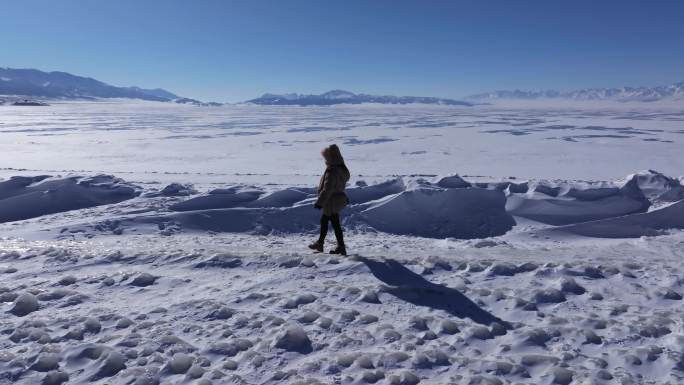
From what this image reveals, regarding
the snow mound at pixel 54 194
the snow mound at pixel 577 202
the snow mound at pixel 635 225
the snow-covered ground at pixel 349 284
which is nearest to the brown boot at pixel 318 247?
the snow-covered ground at pixel 349 284

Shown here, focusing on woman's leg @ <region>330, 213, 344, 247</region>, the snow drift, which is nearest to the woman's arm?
woman's leg @ <region>330, 213, 344, 247</region>

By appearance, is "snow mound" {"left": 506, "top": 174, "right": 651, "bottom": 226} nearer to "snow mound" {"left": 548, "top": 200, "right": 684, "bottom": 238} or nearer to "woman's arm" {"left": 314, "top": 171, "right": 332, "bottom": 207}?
"snow mound" {"left": 548, "top": 200, "right": 684, "bottom": 238}

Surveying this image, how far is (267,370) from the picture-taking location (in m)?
3.16

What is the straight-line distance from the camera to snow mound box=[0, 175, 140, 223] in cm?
830

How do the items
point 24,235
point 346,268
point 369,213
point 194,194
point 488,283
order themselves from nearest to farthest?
point 488,283
point 346,268
point 24,235
point 369,213
point 194,194

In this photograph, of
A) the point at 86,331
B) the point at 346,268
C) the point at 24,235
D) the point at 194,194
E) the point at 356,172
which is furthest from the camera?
the point at 356,172

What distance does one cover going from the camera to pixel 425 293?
4.39m

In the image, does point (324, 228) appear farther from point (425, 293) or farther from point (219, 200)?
point (219, 200)

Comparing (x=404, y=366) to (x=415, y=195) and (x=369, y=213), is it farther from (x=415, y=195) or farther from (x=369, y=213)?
(x=415, y=195)

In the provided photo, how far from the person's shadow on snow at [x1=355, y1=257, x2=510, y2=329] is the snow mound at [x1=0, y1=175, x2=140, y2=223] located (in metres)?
6.43

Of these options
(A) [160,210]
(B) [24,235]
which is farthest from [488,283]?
(B) [24,235]

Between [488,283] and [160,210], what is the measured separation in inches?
236

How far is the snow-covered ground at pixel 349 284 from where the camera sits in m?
3.21

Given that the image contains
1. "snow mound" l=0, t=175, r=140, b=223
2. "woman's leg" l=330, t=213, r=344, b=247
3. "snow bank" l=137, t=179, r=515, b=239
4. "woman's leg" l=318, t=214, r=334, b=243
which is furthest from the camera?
"snow mound" l=0, t=175, r=140, b=223
